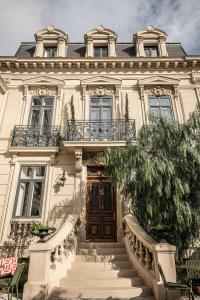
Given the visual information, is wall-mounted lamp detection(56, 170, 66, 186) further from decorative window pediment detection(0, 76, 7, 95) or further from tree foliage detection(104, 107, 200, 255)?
decorative window pediment detection(0, 76, 7, 95)

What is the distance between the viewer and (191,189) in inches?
258

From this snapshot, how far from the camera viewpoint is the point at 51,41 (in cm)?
1288

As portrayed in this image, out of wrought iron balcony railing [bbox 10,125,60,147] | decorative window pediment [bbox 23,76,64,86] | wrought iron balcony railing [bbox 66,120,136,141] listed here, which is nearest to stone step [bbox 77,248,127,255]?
wrought iron balcony railing [bbox 66,120,136,141]

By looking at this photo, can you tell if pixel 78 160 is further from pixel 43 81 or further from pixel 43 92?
pixel 43 81

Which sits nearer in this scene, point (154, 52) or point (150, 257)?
point (150, 257)

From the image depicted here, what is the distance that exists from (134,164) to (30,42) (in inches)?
416

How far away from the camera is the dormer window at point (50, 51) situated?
1261 centimetres

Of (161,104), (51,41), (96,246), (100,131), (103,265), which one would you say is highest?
(51,41)

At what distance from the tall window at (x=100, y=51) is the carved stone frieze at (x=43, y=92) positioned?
10.9 feet

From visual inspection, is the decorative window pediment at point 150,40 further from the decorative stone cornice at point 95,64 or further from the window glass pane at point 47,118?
the window glass pane at point 47,118

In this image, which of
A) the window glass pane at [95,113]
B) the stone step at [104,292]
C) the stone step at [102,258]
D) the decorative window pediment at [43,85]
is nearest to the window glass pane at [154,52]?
the window glass pane at [95,113]

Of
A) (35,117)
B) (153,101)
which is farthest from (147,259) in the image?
(35,117)

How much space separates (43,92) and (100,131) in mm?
3667

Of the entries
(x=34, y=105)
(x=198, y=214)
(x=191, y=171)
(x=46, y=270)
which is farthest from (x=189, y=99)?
(x=46, y=270)
